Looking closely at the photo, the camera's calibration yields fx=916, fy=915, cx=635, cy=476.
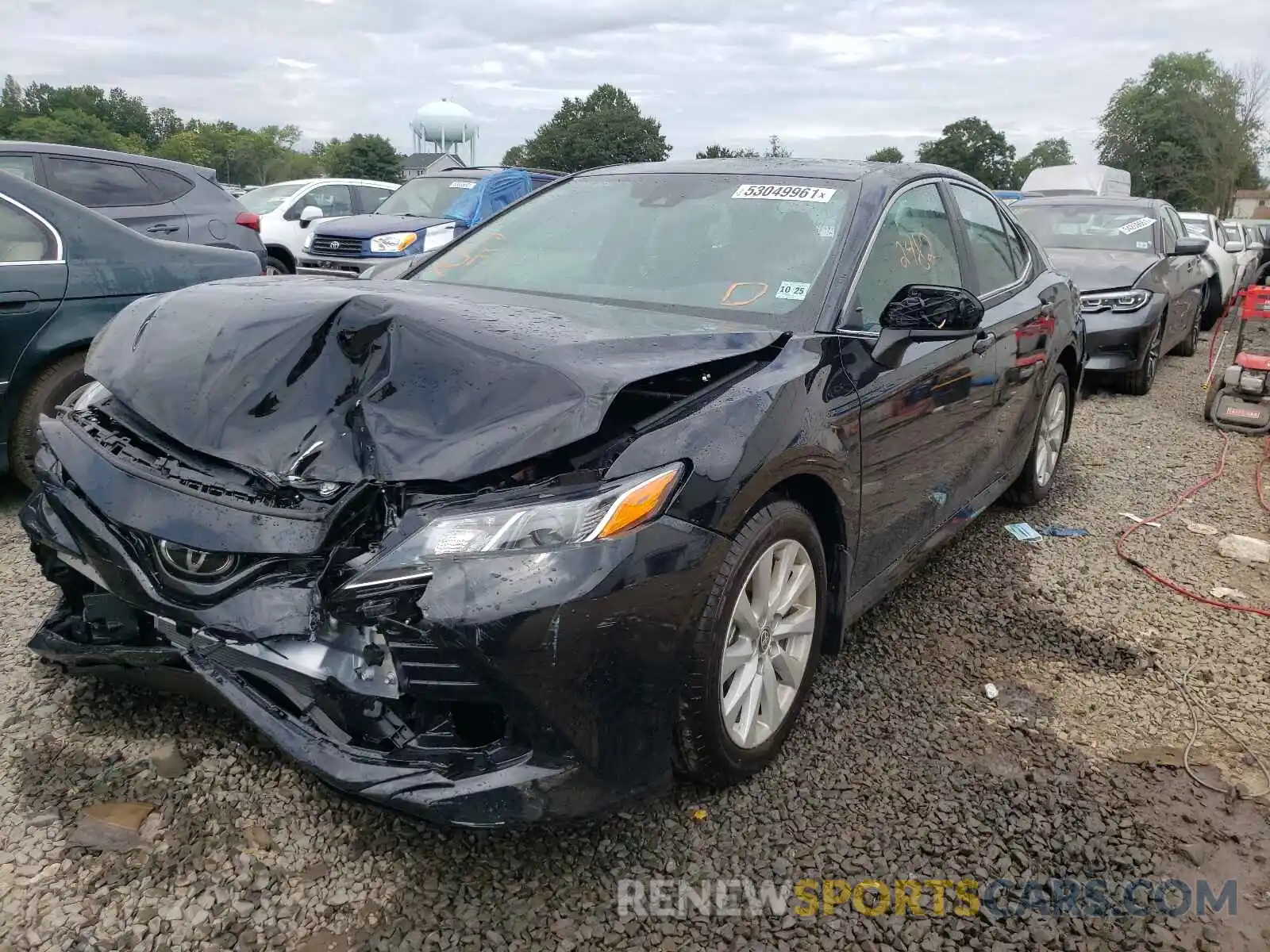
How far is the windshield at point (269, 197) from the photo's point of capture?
503 inches

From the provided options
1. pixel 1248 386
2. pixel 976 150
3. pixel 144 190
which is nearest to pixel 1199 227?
pixel 1248 386

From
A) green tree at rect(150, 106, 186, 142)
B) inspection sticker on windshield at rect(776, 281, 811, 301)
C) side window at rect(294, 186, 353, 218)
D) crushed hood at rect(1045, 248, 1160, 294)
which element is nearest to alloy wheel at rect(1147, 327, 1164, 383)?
crushed hood at rect(1045, 248, 1160, 294)

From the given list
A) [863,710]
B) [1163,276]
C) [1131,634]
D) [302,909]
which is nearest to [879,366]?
[863,710]

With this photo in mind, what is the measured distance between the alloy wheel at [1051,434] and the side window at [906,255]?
4.81 feet

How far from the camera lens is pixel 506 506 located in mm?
1939

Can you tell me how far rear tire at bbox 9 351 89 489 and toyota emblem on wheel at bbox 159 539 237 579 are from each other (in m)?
2.60

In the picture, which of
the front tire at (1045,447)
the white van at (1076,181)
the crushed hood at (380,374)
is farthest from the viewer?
the white van at (1076,181)

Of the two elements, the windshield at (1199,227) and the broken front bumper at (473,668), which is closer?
the broken front bumper at (473,668)

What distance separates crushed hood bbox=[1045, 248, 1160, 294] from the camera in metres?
7.91

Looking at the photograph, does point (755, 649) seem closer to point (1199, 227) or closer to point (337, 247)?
point (337, 247)

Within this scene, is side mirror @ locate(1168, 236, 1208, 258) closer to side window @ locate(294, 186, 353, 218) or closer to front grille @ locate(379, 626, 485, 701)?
front grille @ locate(379, 626, 485, 701)

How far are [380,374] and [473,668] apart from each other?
2.56 feet

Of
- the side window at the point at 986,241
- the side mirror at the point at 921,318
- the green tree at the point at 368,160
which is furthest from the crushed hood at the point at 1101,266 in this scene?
the green tree at the point at 368,160

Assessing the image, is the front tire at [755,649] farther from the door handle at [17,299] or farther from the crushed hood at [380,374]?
the door handle at [17,299]
